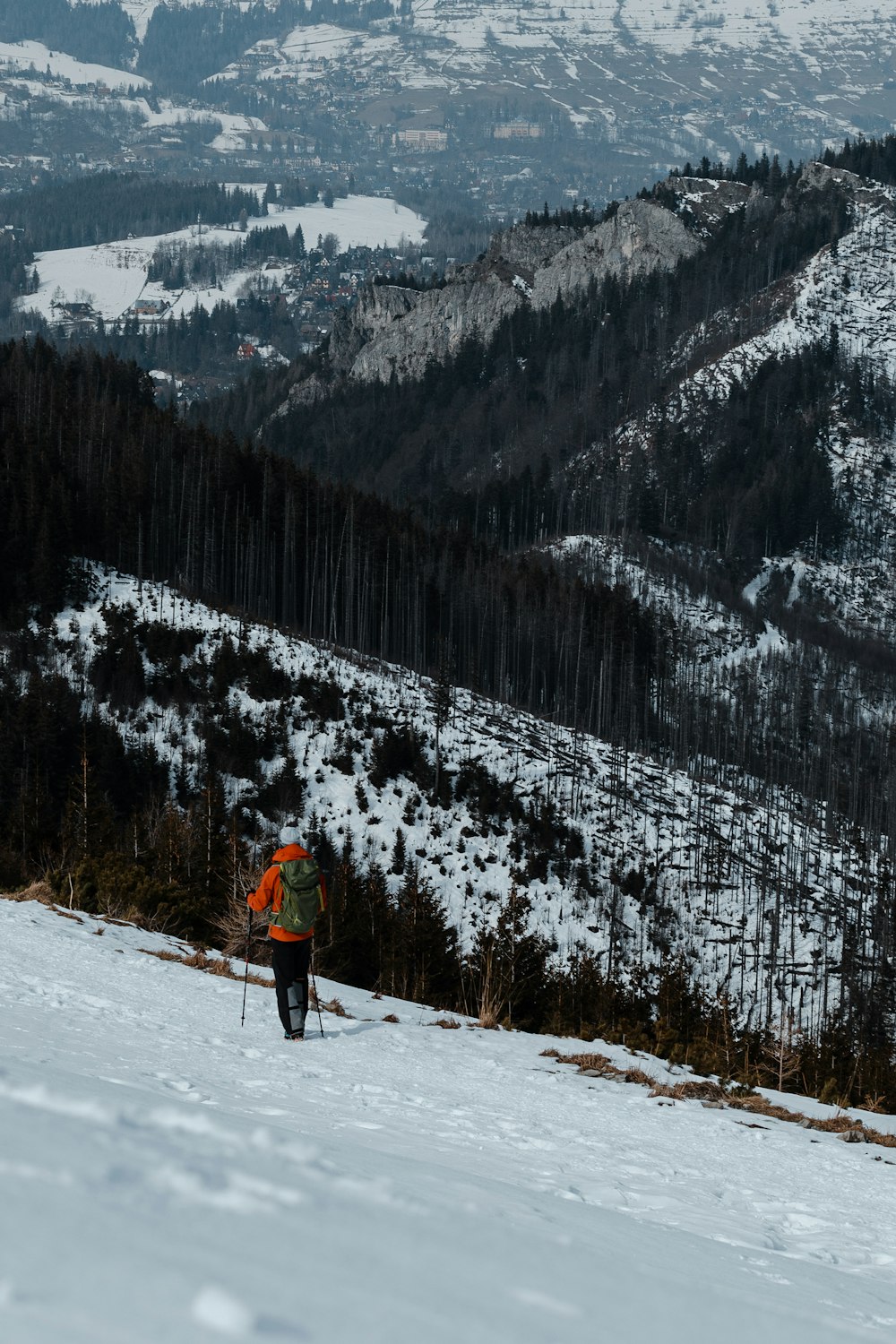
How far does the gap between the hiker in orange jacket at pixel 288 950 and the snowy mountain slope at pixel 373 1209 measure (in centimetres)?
104

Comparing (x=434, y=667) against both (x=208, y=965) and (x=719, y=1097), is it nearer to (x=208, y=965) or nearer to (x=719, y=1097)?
(x=208, y=965)

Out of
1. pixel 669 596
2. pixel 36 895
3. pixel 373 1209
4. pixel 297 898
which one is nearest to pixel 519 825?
pixel 36 895

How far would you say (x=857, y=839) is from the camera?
313 feet

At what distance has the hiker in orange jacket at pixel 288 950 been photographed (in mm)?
11922

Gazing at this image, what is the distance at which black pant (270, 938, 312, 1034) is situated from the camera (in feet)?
39.1

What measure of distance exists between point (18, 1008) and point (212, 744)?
68398mm

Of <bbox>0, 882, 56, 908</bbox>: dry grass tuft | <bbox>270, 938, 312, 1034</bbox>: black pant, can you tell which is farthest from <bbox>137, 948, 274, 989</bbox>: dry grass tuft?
<bbox>0, 882, 56, 908</bbox>: dry grass tuft

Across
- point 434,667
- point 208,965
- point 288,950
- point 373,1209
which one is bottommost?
point 434,667

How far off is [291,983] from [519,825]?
69.5 metres

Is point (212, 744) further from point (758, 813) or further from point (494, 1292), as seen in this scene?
point (494, 1292)

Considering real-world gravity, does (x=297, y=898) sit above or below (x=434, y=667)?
above

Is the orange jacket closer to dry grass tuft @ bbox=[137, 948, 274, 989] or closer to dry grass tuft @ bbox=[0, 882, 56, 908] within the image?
dry grass tuft @ bbox=[137, 948, 274, 989]

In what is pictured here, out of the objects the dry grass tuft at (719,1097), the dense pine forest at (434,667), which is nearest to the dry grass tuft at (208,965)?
the dense pine forest at (434,667)

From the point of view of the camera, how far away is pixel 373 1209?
3.79 meters
